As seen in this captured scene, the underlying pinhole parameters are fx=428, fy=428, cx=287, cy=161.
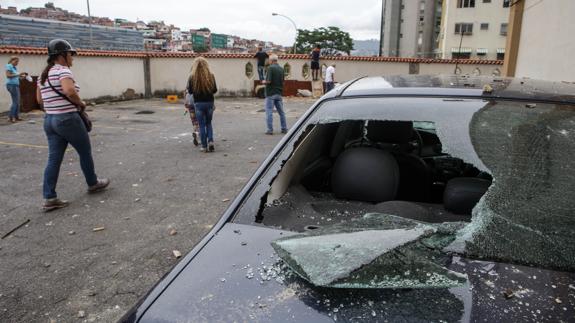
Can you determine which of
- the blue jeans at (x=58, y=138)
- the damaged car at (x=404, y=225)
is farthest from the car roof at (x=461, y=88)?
the blue jeans at (x=58, y=138)

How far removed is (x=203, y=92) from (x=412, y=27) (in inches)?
2776

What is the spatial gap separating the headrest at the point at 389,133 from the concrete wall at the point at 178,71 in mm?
15314

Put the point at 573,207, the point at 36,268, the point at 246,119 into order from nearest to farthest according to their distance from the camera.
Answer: the point at 573,207
the point at 36,268
the point at 246,119

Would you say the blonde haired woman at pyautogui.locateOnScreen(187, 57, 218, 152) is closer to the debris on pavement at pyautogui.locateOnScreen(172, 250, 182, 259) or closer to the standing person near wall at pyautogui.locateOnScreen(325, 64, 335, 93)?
the debris on pavement at pyautogui.locateOnScreen(172, 250, 182, 259)

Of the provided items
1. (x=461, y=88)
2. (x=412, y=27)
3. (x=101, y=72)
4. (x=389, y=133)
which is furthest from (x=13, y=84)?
(x=412, y=27)

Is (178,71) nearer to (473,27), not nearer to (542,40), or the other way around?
(542,40)

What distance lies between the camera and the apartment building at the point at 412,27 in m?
69.5

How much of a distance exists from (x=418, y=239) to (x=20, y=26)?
39468 millimetres

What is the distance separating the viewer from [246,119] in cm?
1259

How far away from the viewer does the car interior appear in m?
1.94

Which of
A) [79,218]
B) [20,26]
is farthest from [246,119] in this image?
[20,26]

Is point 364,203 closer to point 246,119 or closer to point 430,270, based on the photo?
point 430,270

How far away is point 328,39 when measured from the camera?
81812 millimetres

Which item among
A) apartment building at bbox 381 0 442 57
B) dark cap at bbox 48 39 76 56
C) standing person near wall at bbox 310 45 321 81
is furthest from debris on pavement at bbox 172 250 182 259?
apartment building at bbox 381 0 442 57
